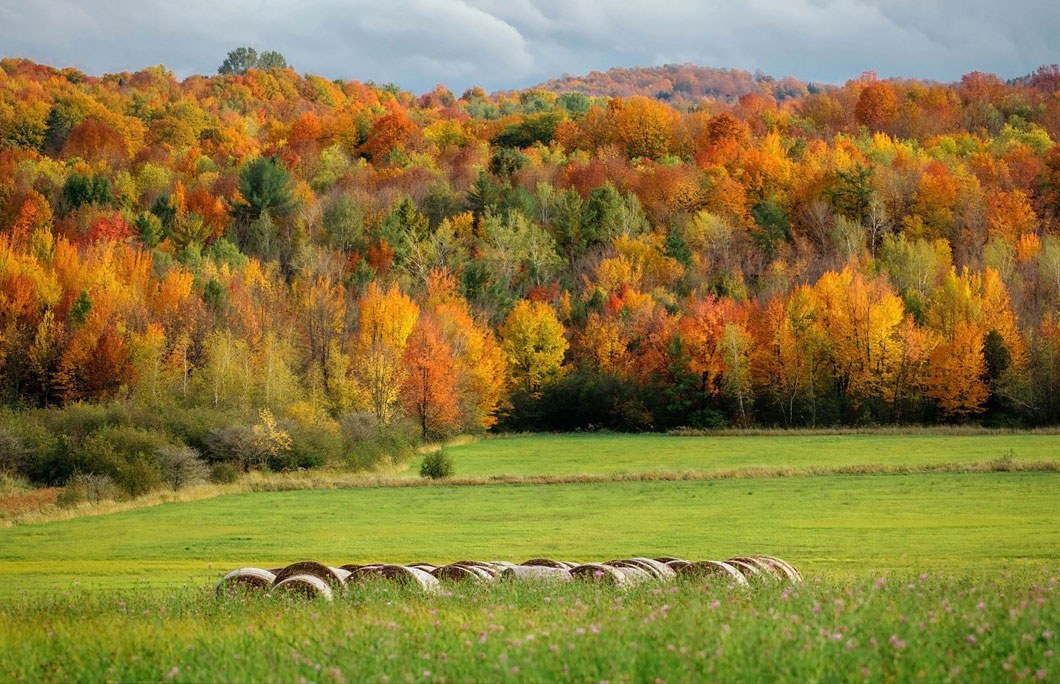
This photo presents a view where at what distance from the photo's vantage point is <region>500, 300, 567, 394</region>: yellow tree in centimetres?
8412

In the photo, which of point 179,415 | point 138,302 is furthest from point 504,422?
point 179,415

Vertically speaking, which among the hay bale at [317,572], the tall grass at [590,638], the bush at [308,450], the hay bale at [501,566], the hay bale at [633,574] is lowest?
the bush at [308,450]

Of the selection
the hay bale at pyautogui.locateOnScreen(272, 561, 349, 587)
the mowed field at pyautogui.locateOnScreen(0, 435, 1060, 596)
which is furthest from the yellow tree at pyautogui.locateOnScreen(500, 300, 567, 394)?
the hay bale at pyautogui.locateOnScreen(272, 561, 349, 587)

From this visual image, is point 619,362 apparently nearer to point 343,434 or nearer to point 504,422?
point 504,422

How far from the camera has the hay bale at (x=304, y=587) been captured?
12984 millimetres

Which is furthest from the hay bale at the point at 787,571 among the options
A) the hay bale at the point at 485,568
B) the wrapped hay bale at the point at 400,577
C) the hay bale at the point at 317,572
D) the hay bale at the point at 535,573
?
the hay bale at the point at 317,572

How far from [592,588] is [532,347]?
71.7m

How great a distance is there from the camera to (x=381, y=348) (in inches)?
2744

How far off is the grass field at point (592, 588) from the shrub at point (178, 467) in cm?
330

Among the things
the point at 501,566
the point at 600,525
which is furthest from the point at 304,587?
the point at 600,525

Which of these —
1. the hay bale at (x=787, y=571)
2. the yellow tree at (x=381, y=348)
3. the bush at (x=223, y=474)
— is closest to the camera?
the hay bale at (x=787, y=571)

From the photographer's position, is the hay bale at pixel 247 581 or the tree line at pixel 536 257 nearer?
the hay bale at pixel 247 581

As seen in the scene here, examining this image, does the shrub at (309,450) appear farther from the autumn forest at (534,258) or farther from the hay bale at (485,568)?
the hay bale at (485,568)

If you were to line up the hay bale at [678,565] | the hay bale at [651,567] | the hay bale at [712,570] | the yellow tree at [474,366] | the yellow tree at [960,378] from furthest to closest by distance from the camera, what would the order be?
the yellow tree at [474,366] < the yellow tree at [960,378] < the hay bale at [678,565] < the hay bale at [651,567] < the hay bale at [712,570]
